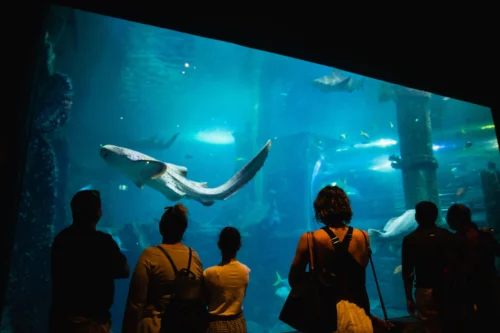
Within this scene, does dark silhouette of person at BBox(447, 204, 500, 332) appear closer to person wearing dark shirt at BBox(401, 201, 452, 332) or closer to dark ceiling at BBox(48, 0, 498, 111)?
person wearing dark shirt at BBox(401, 201, 452, 332)

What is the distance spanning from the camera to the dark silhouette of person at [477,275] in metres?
2.83

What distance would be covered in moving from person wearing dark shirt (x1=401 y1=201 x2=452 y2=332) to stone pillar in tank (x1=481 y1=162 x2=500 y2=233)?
322 inches

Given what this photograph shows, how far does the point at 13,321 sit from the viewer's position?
7387 mm

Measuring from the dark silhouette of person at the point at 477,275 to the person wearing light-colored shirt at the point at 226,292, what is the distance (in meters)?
2.04

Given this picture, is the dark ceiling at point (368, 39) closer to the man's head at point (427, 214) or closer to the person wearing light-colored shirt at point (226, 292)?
the man's head at point (427, 214)

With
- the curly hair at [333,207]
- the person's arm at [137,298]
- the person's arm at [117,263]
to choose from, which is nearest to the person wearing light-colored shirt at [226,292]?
the person's arm at [137,298]

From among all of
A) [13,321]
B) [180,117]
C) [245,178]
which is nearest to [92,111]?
[180,117]

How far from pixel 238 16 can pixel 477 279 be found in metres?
3.48

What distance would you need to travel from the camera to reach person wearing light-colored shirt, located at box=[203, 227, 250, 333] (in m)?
2.46

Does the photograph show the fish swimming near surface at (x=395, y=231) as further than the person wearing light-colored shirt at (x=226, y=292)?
Yes

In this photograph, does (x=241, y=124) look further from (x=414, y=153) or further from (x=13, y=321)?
(x=13, y=321)

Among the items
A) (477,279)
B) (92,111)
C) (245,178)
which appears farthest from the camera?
(92,111)

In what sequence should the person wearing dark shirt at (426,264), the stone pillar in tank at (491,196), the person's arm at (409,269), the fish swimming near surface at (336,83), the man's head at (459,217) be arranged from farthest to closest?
the fish swimming near surface at (336,83), the stone pillar in tank at (491,196), the man's head at (459,217), the person's arm at (409,269), the person wearing dark shirt at (426,264)

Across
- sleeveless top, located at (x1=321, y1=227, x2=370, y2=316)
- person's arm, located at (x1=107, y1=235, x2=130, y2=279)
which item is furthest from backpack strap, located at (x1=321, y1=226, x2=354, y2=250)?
person's arm, located at (x1=107, y1=235, x2=130, y2=279)
